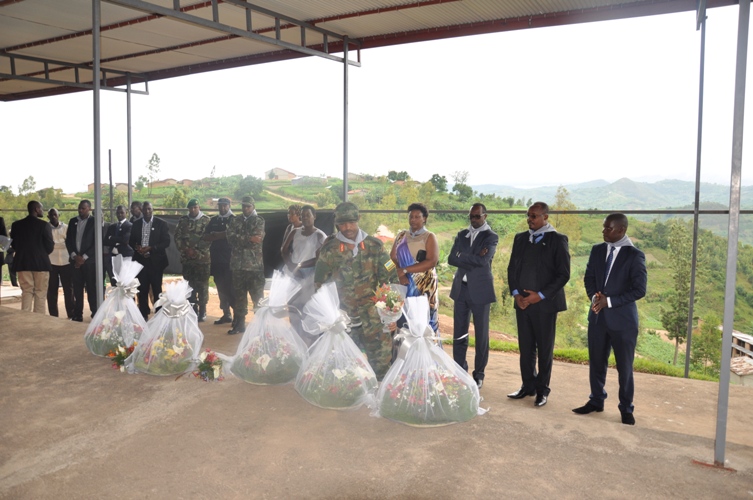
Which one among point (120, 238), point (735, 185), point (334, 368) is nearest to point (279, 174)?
point (120, 238)

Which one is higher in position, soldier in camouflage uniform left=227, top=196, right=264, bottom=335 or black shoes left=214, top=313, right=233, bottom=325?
soldier in camouflage uniform left=227, top=196, right=264, bottom=335

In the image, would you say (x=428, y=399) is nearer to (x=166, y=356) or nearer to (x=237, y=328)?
(x=166, y=356)

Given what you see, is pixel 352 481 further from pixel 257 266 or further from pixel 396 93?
pixel 396 93

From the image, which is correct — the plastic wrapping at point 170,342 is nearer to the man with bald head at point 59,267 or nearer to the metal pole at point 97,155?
the metal pole at point 97,155

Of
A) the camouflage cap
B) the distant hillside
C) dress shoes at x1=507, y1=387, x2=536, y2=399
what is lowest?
dress shoes at x1=507, y1=387, x2=536, y2=399

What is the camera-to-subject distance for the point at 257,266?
21.4 ft

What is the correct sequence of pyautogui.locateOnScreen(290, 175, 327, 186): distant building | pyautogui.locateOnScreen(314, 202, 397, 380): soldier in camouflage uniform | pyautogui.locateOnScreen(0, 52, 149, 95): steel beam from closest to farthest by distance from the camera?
pyautogui.locateOnScreen(314, 202, 397, 380): soldier in camouflage uniform, pyautogui.locateOnScreen(0, 52, 149, 95): steel beam, pyautogui.locateOnScreen(290, 175, 327, 186): distant building

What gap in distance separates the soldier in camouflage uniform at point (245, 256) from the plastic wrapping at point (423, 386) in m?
3.14

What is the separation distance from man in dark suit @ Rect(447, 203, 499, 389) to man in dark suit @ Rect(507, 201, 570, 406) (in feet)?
0.86

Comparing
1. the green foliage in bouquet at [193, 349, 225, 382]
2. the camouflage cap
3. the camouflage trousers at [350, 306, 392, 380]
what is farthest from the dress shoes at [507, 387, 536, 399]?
the green foliage in bouquet at [193, 349, 225, 382]

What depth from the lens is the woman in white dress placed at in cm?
579

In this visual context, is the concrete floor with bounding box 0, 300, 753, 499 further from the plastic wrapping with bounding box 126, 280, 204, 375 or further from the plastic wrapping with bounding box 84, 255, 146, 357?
the plastic wrapping with bounding box 84, 255, 146, 357

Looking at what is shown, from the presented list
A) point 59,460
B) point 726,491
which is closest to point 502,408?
point 726,491

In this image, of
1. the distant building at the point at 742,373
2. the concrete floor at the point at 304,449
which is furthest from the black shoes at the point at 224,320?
the distant building at the point at 742,373
